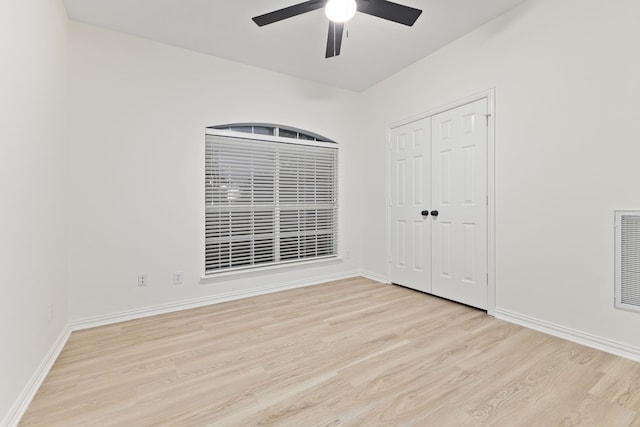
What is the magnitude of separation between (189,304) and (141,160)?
1603 mm

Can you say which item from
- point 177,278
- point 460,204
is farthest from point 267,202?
point 460,204

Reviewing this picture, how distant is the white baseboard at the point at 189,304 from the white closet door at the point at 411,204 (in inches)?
38.5

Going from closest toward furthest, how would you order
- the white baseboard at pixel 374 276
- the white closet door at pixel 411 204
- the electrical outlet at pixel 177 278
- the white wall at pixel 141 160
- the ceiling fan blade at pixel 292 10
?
the ceiling fan blade at pixel 292 10, the white wall at pixel 141 160, the electrical outlet at pixel 177 278, the white closet door at pixel 411 204, the white baseboard at pixel 374 276

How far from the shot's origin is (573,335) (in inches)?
90.2

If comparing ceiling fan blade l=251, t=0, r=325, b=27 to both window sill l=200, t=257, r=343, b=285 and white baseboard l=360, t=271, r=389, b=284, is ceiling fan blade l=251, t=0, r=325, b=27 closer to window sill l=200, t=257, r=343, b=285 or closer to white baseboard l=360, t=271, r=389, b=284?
window sill l=200, t=257, r=343, b=285

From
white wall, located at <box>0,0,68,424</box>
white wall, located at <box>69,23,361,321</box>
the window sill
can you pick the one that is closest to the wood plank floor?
white wall, located at <box>0,0,68,424</box>

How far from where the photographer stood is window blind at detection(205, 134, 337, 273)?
344 centimetres

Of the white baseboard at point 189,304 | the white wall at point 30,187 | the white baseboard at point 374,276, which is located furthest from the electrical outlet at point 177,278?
the white baseboard at point 374,276

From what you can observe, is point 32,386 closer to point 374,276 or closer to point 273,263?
point 273,263

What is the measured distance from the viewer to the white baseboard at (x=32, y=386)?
143 centimetres

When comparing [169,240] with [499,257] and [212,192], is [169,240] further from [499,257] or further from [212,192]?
[499,257]

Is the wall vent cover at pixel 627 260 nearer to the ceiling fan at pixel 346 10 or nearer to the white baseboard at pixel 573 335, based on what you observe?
the white baseboard at pixel 573 335

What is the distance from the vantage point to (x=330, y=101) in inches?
167

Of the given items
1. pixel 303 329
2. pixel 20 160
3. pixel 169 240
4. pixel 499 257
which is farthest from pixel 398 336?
pixel 20 160
